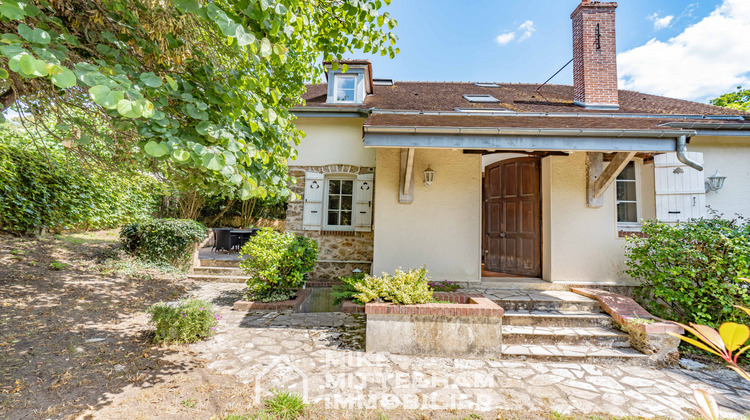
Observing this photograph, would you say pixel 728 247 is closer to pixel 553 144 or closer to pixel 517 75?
pixel 553 144

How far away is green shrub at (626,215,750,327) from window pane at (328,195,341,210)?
5525 mm

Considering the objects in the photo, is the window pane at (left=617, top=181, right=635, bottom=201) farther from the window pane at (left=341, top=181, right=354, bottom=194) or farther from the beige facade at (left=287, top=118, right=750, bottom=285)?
the window pane at (left=341, top=181, right=354, bottom=194)

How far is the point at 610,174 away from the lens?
5.19m

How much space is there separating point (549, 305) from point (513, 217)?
83.2 inches

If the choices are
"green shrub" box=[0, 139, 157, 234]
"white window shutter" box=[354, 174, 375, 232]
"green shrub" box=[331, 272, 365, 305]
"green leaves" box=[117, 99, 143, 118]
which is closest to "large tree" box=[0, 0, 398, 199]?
"green leaves" box=[117, 99, 143, 118]

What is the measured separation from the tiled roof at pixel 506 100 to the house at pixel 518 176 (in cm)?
9

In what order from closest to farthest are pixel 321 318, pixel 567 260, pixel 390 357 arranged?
pixel 390 357, pixel 321 318, pixel 567 260

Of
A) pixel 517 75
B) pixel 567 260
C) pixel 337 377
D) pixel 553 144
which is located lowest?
pixel 337 377

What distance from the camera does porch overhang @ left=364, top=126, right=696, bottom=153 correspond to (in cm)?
431

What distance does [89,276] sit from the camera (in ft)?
20.5

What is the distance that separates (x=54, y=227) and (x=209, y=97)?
8.27 m

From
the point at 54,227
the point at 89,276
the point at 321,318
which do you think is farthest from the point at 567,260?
the point at 54,227

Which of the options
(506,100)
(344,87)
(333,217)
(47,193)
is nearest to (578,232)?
(506,100)

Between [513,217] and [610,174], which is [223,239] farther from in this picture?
[610,174]
